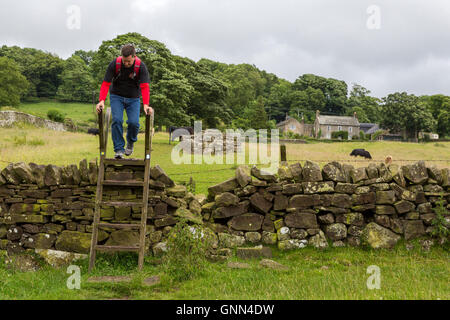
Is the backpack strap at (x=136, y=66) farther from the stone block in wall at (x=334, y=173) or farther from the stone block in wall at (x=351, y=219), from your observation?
the stone block in wall at (x=351, y=219)

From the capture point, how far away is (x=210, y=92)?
41.2 m

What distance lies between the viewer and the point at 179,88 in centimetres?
2975

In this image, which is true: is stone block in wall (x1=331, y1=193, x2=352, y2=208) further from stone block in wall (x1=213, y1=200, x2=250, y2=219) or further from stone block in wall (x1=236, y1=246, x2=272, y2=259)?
stone block in wall (x1=213, y1=200, x2=250, y2=219)

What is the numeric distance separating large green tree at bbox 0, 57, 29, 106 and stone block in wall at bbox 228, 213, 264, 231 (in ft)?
211

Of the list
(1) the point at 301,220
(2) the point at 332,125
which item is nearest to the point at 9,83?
(2) the point at 332,125

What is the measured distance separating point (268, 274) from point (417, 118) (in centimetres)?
6966

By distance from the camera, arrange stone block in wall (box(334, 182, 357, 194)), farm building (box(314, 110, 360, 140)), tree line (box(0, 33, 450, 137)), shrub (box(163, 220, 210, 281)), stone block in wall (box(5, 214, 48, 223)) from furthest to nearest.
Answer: farm building (box(314, 110, 360, 140)), tree line (box(0, 33, 450, 137)), stone block in wall (box(334, 182, 357, 194)), stone block in wall (box(5, 214, 48, 223)), shrub (box(163, 220, 210, 281))

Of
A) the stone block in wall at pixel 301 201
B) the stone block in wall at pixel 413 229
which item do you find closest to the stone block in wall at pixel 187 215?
the stone block in wall at pixel 301 201

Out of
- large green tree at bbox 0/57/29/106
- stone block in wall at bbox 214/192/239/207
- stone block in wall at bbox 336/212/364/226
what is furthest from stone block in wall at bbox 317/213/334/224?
large green tree at bbox 0/57/29/106

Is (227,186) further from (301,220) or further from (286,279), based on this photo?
(286,279)

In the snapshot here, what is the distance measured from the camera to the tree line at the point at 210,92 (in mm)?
30297

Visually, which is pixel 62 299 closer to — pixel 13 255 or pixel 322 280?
pixel 13 255

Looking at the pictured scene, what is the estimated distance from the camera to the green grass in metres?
4.88

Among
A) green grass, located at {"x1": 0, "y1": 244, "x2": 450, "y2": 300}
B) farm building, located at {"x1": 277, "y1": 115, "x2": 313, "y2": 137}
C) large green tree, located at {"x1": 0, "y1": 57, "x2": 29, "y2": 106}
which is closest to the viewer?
green grass, located at {"x1": 0, "y1": 244, "x2": 450, "y2": 300}
